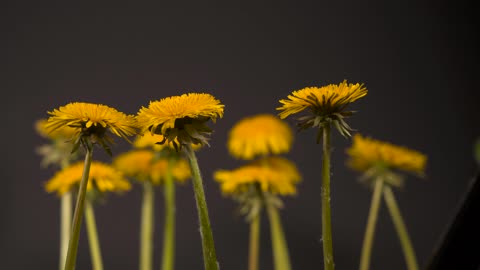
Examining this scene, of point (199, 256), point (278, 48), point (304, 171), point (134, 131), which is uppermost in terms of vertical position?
point (278, 48)

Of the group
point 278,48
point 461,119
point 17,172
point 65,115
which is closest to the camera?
point 65,115

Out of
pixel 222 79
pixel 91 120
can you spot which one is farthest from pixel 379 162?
pixel 222 79

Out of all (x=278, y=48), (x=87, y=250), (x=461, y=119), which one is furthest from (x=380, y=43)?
(x=87, y=250)

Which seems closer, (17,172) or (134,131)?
(134,131)

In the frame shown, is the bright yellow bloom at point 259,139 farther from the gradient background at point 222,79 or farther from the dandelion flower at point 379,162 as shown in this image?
the gradient background at point 222,79

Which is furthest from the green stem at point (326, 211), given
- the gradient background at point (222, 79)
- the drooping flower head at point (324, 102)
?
the gradient background at point (222, 79)

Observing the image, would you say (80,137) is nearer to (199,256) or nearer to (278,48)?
(278,48)

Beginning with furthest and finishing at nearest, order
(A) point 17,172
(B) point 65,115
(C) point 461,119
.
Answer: (C) point 461,119 < (A) point 17,172 < (B) point 65,115

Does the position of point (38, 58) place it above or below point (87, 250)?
above
